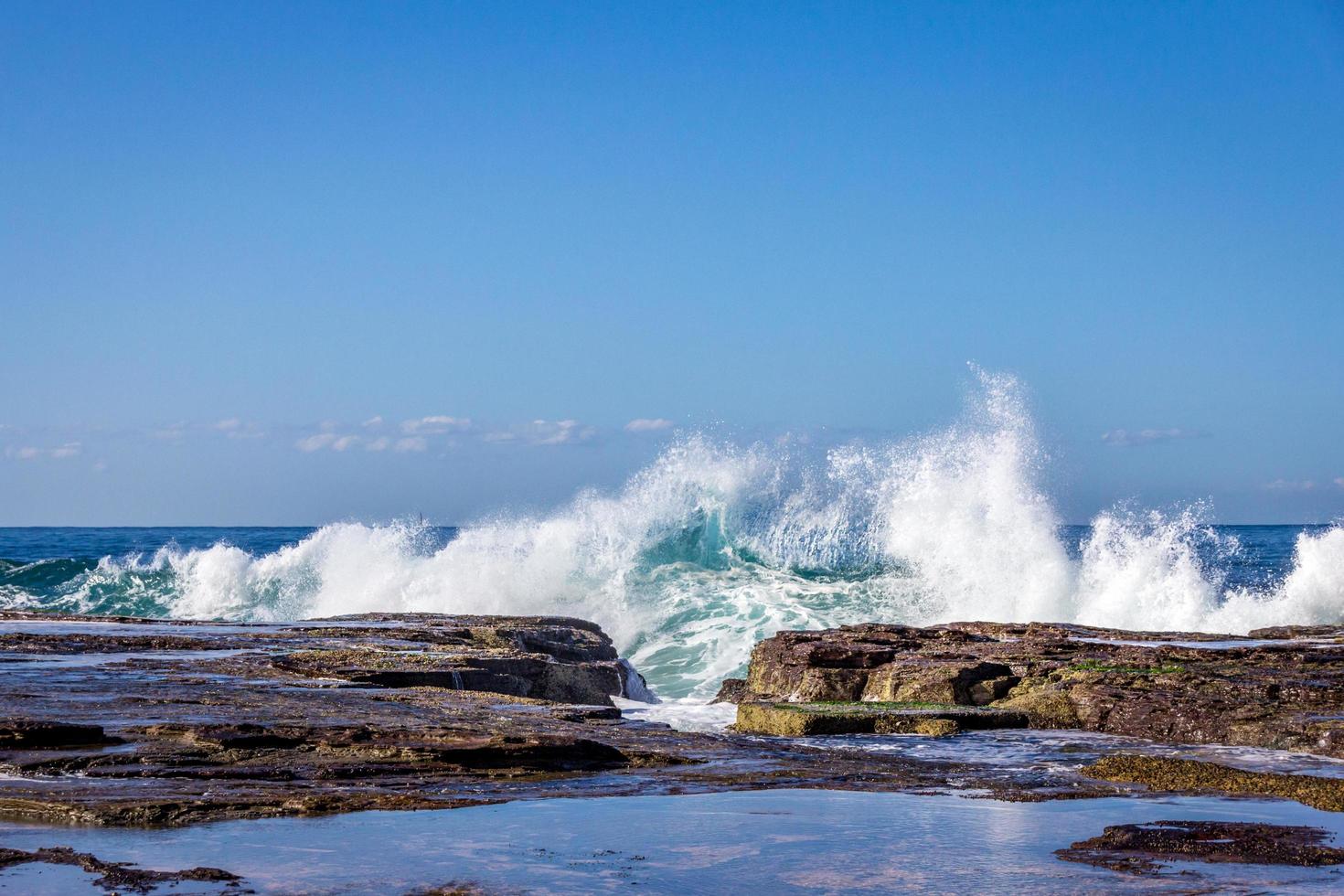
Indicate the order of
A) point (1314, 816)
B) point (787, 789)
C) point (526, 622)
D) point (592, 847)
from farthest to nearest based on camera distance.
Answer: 1. point (526, 622)
2. point (787, 789)
3. point (1314, 816)
4. point (592, 847)

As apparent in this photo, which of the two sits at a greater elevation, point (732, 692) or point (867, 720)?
point (867, 720)

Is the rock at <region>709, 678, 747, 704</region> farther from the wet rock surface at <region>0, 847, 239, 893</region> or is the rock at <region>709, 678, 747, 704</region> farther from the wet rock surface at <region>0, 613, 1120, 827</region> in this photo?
the wet rock surface at <region>0, 847, 239, 893</region>

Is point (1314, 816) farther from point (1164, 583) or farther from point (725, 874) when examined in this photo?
point (1164, 583)

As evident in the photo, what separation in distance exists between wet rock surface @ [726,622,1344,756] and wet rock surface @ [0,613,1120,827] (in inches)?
85.6

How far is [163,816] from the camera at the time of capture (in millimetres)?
4945

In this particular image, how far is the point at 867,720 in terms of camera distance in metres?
8.84

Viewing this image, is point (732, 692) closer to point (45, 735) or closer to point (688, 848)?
point (45, 735)

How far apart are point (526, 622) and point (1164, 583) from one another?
1316cm

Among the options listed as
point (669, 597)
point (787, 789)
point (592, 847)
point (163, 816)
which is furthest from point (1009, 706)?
point (669, 597)

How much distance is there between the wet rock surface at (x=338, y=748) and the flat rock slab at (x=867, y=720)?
1.96 feet

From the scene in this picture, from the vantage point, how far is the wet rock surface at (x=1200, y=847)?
179 inches

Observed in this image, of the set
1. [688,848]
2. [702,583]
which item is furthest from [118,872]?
[702,583]

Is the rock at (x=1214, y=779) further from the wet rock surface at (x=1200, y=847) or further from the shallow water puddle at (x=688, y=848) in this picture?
the wet rock surface at (x=1200, y=847)

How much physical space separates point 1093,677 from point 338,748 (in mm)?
5958
